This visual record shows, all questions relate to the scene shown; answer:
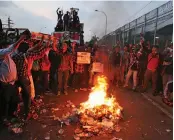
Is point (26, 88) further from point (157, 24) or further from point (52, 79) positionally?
point (157, 24)

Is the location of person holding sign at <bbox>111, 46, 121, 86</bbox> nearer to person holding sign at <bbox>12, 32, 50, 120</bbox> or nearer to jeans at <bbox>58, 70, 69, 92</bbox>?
jeans at <bbox>58, 70, 69, 92</bbox>

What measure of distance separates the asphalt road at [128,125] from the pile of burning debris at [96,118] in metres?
0.19

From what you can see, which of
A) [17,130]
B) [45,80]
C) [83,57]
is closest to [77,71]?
[83,57]

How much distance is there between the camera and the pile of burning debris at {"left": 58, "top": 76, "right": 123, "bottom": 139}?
6051 millimetres

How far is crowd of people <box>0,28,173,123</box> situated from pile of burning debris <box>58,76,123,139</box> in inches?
54.4

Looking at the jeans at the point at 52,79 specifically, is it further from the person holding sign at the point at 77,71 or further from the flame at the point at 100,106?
the flame at the point at 100,106

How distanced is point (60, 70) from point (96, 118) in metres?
3.56

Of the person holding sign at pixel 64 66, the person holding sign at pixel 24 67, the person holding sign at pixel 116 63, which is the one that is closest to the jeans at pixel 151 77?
the person holding sign at pixel 116 63

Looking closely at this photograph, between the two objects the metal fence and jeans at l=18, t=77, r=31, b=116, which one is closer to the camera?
jeans at l=18, t=77, r=31, b=116

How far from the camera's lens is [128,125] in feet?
21.7

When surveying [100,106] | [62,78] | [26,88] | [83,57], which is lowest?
[100,106]

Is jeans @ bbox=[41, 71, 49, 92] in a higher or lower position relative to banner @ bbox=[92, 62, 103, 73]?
lower

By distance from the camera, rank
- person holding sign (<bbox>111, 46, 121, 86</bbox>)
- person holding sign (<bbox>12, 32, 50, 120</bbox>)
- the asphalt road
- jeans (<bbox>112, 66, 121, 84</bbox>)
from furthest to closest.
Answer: jeans (<bbox>112, 66, 121, 84</bbox>), person holding sign (<bbox>111, 46, 121, 86</bbox>), person holding sign (<bbox>12, 32, 50, 120</bbox>), the asphalt road

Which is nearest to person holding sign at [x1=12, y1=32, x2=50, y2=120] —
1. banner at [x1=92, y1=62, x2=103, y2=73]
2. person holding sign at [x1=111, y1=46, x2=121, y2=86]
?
banner at [x1=92, y1=62, x2=103, y2=73]
